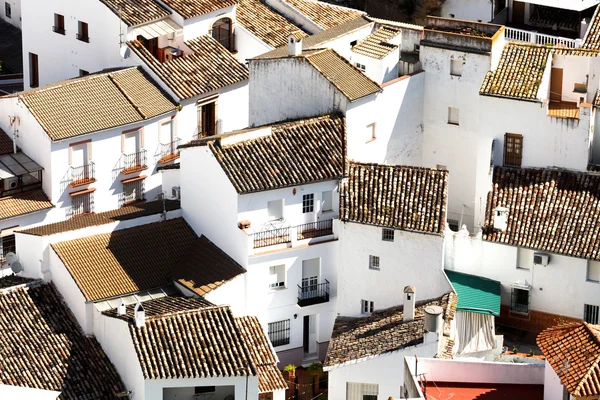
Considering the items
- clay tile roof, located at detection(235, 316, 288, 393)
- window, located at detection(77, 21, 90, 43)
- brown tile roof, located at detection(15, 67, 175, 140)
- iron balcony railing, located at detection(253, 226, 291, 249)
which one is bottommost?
clay tile roof, located at detection(235, 316, 288, 393)

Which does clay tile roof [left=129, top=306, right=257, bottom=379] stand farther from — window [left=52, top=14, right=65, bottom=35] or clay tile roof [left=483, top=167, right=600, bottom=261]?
window [left=52, top=14, right=65, bottom=35]

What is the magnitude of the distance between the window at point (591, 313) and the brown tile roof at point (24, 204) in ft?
87.9

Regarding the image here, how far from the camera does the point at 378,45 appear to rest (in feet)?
300

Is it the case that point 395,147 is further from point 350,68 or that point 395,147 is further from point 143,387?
point 143,387

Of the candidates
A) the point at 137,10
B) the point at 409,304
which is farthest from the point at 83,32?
the point at 409,304

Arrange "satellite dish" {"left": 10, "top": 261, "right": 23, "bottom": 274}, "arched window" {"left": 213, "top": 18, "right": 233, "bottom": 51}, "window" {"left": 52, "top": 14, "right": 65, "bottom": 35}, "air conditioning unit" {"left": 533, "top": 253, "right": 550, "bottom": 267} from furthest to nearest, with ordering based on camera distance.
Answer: "arched window" {"left": 213, "top": 18, "right": 233, "bottom": 51} < "window" {"left": 52, "top": 14, "right": 65, "bottom": 35} < "satellite dish" {"left": 10, "top": 261, "right": 23, "bottom": 274} < "air conditioning unit" {"left": 533, "top": 253, "right": 550, "bottom": 267}

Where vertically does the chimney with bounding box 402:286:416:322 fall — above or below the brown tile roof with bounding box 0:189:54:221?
below

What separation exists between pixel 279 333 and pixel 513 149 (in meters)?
14.4

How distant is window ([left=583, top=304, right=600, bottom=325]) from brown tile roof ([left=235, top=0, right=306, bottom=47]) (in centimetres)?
2513

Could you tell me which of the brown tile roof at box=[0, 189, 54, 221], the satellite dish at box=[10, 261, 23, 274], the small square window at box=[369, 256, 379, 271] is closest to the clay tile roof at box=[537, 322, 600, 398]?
the small square window at box=[369, 256, 379, 271]

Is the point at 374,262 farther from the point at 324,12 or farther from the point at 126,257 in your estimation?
the point at 324,12

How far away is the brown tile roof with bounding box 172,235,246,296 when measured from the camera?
271 ft

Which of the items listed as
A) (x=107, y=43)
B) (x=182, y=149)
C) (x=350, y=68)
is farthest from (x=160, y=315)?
(x=107, y=43)

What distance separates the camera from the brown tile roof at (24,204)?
295ft
